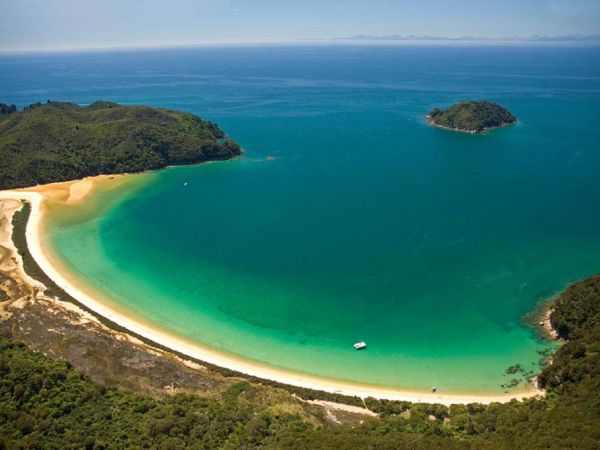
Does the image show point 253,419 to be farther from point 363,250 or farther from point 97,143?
point 97,143

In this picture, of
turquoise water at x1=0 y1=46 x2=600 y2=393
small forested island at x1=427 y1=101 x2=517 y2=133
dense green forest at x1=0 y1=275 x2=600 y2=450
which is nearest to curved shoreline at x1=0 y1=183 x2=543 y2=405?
turquoise water at x1=0 y1=46 x2=600 y2=393

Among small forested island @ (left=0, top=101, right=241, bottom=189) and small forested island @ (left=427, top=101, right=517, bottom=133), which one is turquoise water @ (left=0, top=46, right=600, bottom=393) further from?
small forested island @ (left=427, top=101, right=517, bottom=133)

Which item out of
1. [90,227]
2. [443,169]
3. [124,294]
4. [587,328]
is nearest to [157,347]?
[124,294]

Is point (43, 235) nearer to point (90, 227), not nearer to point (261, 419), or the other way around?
point (90, 227)

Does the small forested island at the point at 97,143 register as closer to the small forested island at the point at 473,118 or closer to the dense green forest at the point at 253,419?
the dense green forest at the point at 253,419

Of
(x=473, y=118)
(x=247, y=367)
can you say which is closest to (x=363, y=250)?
(x=247, y=367)

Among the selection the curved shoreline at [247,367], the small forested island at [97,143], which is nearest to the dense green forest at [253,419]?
the curved shoreline at [247,367]
